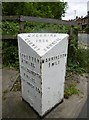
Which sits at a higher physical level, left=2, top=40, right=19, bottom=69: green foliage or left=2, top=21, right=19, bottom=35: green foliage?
left=2, top=21, right=19, bottom=35: green foliage

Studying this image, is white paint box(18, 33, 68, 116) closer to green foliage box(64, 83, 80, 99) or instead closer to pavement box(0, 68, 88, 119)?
pavement box(0, 68, 88, 119)

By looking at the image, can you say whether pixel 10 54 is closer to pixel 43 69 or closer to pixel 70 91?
pixel 70 91

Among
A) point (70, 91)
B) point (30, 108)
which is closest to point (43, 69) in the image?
point (30, 108)

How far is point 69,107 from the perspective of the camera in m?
2.71

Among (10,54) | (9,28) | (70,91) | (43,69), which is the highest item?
(9,28)

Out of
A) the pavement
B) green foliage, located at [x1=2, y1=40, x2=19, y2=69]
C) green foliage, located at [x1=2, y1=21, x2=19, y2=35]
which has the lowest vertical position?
the pavement

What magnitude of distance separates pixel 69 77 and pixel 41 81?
6.23ft

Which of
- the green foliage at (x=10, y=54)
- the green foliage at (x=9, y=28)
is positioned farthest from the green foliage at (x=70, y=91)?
the green foliage at (x=9, y=28)

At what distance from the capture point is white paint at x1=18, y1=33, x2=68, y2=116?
87.9 inches

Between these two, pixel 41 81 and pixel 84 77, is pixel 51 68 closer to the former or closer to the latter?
pixel 41 81

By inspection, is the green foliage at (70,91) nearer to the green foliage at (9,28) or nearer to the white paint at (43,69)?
the white paint at (43,69)

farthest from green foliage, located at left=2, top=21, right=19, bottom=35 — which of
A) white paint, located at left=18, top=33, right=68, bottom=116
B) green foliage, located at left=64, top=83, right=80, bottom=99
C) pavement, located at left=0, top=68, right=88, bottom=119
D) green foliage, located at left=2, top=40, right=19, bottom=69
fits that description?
white paint, located at left=18, top=33, right=68, bottom=116

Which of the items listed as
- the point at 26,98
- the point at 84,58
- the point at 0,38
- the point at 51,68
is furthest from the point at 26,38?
the point at 84,58

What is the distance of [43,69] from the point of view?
7.25 ft
